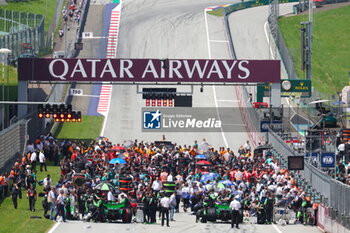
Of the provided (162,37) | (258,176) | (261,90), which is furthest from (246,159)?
(162,37)

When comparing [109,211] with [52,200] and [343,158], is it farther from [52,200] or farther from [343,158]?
[343,158]

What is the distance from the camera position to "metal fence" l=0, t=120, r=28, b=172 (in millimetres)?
46156

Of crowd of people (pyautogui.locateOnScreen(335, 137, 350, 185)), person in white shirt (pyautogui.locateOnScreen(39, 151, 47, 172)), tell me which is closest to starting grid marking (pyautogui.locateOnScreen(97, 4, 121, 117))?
person in white shirt (pyautogui.locateOnScreen(39, 151, 47, 172))

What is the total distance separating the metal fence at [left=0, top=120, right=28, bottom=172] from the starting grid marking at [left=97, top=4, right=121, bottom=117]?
60.9ft

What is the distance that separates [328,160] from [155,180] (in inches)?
310

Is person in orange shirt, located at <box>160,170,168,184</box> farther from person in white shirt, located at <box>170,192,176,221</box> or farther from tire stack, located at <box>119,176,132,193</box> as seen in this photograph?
person in white shirt, located at <box>170,192,176,221</box>

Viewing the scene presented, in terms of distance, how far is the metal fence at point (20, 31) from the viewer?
2808 inches

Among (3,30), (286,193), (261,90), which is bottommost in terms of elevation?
(286,193)

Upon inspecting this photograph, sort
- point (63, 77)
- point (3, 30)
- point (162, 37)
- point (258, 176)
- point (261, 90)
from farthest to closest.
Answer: point (162, 37)
point (3, 30)
point (261, 90)
point (63, 77)
point (258, 176)

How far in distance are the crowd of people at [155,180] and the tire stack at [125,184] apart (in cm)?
13

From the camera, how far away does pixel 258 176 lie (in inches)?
1732

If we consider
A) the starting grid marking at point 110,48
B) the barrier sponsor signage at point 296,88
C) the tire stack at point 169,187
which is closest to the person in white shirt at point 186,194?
the tire stack at point 169,187

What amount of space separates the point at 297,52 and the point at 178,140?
33518 millimetres

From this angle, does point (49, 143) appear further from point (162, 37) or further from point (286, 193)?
point (162, 37)
